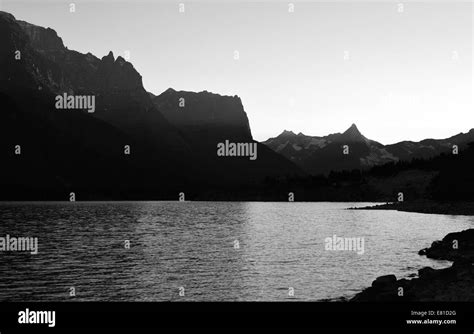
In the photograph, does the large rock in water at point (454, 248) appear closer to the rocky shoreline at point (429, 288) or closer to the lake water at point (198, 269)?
the lake water at point (198, 269)

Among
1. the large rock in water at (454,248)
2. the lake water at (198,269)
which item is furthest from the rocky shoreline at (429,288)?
the large rock in water at (454,248)

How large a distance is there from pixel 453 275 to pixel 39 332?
2915 centimetres

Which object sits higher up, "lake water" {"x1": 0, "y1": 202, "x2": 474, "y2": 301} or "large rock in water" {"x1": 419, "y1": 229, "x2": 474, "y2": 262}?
"large rock in water" {"x1": 419, "y1": 229, "x2": 474, "y2": 262}

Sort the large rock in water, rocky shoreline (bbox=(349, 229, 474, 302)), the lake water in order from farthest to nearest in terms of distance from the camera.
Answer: the large rock in water, the lake water, rocky shoreline (bbox=(349, 229, 474, 302))

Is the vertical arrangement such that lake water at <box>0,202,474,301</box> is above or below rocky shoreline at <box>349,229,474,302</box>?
below

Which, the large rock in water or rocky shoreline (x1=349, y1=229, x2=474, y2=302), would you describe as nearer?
rocky shoreline (x1=349, y1=229, x2=474, y2=302)

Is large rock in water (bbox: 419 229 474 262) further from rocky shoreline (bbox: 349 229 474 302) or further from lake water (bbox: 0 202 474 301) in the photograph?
rocky shoreline (bbox: 349 229 474 302)

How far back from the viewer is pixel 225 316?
48.9 feet

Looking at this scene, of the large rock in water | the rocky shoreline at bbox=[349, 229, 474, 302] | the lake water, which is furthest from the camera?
the large rock in water

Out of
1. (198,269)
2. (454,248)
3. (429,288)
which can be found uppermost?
(429,288)

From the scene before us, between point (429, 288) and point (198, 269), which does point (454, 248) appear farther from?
point (429, 288)

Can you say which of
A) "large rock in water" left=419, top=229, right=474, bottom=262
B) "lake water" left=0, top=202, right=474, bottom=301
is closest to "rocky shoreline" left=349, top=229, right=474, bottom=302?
"lake water" left=0, top=202, right=474, bottom=301

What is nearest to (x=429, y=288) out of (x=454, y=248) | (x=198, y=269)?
(x=198, y=269)

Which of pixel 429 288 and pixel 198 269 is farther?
pixel 198 269
